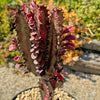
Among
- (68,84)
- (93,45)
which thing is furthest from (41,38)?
(93,45)

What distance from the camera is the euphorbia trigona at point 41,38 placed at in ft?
3.88

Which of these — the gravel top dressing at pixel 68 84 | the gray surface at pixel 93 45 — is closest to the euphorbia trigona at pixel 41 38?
the gravel top dressing at pixel 68 84

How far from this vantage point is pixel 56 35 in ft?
3.93

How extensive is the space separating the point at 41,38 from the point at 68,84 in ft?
5.95

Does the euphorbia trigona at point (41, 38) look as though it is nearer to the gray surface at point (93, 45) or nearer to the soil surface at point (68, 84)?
the soil surface at point (68, 84)

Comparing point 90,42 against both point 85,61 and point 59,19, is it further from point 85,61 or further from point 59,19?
point 59,19

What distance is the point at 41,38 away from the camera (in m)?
1.27

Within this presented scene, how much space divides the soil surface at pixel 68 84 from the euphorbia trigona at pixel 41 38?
1362 mm

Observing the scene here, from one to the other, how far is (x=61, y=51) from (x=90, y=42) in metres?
1.77

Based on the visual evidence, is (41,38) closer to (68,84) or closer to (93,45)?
(68,84)

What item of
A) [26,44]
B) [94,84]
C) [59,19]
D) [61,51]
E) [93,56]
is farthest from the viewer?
[93,56]

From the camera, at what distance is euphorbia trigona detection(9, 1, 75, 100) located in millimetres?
1184

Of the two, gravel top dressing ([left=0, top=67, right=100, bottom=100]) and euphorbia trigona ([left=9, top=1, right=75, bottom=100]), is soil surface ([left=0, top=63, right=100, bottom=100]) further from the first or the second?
euphorbia trigona ([left=9, top=1, right=75, bottom=100])

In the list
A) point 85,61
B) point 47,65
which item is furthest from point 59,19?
point 85,61
